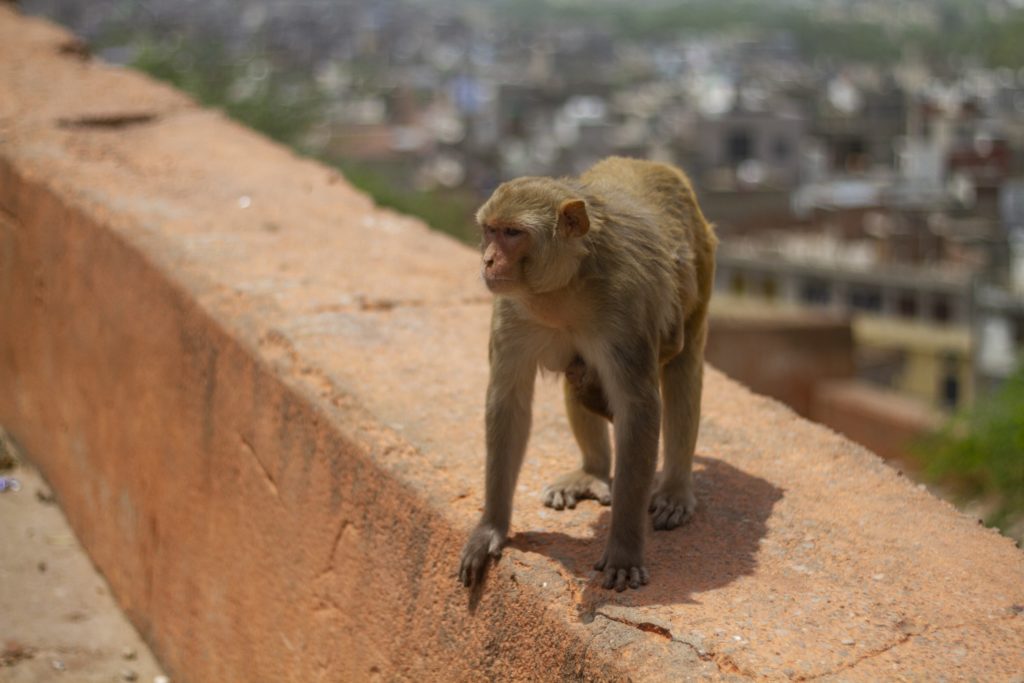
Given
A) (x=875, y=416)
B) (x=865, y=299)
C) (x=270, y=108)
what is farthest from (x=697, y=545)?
(x=865, y=299)

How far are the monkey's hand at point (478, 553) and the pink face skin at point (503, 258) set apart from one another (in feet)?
1.71

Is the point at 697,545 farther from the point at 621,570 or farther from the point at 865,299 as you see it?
the point at 865,299

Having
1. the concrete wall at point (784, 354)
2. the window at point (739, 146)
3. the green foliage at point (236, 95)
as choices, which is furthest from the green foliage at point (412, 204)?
the window at point (739, 146)

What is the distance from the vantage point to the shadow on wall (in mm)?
2697

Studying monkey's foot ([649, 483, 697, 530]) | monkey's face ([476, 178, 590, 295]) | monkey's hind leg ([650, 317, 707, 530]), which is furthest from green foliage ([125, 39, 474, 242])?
monkey's face ([476, 178, 590, 295])

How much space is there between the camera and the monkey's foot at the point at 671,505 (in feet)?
10.0

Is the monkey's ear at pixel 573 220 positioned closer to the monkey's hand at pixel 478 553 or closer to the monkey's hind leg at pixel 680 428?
the monkey's hind leg at pixel 680 428

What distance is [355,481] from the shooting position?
3.10m

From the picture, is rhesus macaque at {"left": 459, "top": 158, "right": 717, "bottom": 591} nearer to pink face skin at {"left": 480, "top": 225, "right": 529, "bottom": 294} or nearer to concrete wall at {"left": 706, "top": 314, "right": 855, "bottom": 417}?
pink face skin at {"left": 480, "top": 225, "right": 529, "bottom": 294}

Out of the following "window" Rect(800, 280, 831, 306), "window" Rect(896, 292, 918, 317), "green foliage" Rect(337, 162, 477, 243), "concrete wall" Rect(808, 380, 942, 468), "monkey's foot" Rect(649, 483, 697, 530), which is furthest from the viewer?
"window" Rect(800, 280, 831, 306)

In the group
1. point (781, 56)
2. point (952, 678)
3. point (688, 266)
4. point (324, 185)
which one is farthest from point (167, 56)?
point (781, 56)

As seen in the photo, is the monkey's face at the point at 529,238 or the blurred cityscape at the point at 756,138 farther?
the blurred cityscape at the point at 756,138

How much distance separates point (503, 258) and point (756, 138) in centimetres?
5563

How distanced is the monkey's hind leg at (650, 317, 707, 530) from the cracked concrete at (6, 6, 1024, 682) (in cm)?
8
